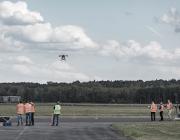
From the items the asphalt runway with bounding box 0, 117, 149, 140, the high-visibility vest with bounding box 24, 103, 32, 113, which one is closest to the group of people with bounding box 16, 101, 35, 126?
the high-visibility vest with bounding box 24, 103, 32, 113

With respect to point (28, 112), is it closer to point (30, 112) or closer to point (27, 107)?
point (30, 112)

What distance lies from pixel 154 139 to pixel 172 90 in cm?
14246

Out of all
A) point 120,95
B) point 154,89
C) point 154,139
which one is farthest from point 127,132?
point 120,95

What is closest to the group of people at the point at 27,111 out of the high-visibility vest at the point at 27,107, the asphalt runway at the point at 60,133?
the high-visibility vest at the point at 27,107

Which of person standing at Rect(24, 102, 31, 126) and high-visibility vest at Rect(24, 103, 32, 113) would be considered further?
high-visibility vest at Rect(24, 103, 32, 113)

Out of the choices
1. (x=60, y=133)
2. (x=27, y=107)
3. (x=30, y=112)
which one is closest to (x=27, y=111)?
(x=30, y=112)

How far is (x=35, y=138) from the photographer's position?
94.4 ft

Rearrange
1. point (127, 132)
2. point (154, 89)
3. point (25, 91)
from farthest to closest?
point (25, 91) → point (154, 89) → point (127, 132)

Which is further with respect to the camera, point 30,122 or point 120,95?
point 120,95

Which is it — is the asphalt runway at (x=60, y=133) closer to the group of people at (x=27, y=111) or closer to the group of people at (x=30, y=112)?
the group of people at (x=30, y=112)

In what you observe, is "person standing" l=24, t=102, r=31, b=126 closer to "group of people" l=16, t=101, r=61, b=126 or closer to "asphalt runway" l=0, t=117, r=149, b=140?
"group of people" l=16, t=101, r=61, b=126

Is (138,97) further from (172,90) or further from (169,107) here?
(169,107)

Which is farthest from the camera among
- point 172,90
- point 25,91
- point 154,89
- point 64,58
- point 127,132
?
point 25,91

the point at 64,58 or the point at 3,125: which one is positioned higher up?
the point at 64,58
